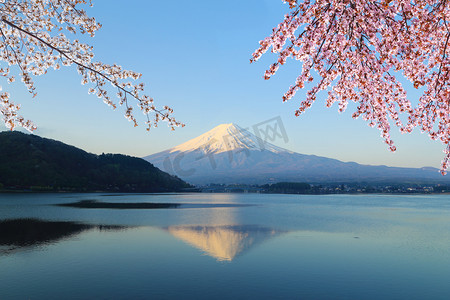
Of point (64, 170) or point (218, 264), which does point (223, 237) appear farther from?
point (64, 170)

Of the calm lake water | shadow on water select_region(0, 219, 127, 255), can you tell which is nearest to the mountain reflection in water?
the calm lake water

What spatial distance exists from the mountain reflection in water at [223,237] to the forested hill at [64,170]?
84785 millimetres

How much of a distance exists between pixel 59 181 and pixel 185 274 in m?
100

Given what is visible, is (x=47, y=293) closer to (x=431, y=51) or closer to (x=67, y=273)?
(x=67, y=273)

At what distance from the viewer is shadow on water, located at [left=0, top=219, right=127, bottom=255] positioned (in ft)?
65.3

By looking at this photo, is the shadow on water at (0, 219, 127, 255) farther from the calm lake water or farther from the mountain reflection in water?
the mountain reflection in water

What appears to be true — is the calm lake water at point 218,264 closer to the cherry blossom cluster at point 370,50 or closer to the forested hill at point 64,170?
the cherry blossom cluster at point 370,50

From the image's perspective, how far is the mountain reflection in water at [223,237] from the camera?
781 inches

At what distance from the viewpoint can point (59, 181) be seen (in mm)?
102688

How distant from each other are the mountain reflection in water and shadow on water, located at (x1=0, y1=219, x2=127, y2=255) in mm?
6072

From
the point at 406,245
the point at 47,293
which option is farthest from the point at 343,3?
the point at 406,245

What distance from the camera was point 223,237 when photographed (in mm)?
24750

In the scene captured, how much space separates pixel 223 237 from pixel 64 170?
100 m

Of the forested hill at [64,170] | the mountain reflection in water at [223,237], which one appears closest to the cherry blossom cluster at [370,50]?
the mountain reflection in water at [223,237]
